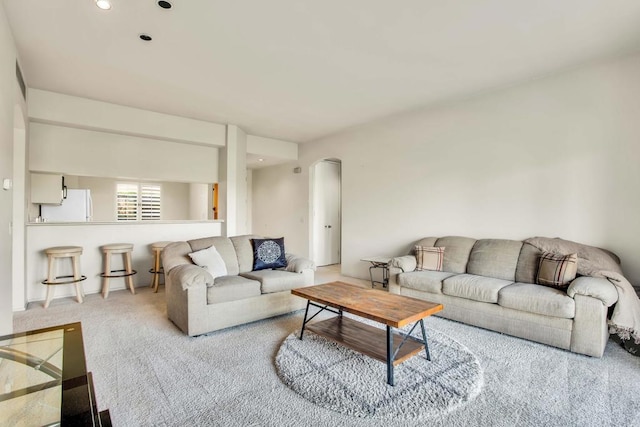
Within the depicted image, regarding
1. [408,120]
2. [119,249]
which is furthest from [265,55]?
[119,249]

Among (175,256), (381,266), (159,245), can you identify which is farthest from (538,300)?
(159,245)

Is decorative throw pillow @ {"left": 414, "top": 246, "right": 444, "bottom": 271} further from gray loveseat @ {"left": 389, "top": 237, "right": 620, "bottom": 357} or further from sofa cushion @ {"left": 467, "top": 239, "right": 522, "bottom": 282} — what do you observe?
sofa cushion @ {"left": 467, "top": 239, "right": 522, "bottom": 282}

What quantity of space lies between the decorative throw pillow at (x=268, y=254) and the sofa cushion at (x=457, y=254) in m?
2.04

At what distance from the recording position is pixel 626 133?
315cm

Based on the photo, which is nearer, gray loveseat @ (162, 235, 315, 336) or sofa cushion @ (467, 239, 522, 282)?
gray loveseat @ (162, 235, 315, 336)

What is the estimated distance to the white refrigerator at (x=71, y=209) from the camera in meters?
4.88

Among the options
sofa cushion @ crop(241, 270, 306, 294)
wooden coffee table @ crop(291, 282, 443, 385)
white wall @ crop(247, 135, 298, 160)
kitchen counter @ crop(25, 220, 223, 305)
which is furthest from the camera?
white wall @ crop(247, 135, 298, 160)

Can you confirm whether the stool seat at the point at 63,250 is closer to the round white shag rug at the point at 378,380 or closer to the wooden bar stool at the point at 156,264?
the wooden bar stool at the point at 156,264

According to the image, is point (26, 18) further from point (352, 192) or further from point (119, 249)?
point (352, 192)

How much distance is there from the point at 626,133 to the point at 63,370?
4.62m

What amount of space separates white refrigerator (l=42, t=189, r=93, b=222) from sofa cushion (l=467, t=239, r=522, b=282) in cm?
569

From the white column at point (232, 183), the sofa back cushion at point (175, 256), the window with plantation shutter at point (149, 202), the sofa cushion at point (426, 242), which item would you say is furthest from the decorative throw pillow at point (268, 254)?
the window with plantation shutter at point (149, 202)

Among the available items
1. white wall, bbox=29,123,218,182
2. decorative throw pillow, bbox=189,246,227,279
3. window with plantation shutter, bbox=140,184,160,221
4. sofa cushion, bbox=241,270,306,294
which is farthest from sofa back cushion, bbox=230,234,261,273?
window with plantation shutter, bbox=140,184,160,221

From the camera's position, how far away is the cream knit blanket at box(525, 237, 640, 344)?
260 cm
